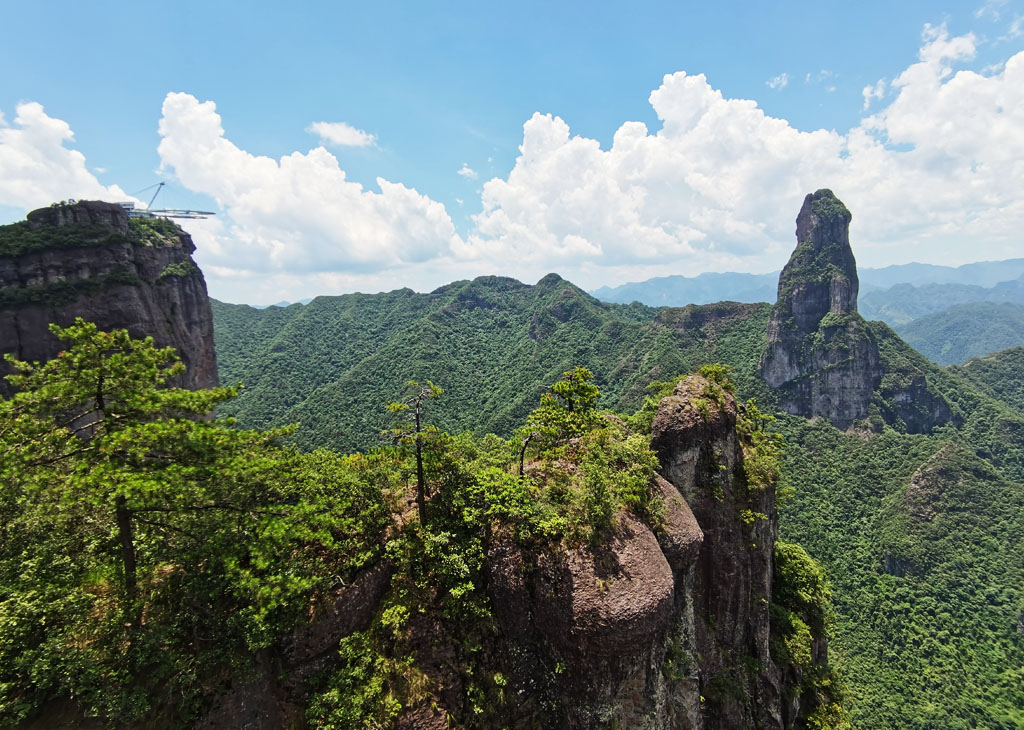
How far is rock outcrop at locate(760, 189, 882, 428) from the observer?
381ft

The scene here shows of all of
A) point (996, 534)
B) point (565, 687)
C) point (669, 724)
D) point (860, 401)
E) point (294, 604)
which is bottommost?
point (996, 534)

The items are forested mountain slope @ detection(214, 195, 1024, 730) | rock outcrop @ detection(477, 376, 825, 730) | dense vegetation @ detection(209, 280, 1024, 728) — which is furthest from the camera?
forested mountain slope @ detection(214, 195, 1024, 730)

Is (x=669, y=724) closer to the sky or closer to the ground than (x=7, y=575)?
closer to the ground

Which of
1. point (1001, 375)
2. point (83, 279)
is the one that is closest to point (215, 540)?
→ point (83, 279)

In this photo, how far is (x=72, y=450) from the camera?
9.88m

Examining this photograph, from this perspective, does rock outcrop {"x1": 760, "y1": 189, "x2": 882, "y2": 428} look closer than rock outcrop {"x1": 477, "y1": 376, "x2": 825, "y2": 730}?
No

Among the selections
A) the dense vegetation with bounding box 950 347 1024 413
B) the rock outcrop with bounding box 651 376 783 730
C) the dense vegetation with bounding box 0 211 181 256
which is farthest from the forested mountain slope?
the dense vegetation with bounding box 0 211 181 256

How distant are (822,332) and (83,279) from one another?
158079 millimetres

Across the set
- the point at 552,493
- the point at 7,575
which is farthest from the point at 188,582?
the point at 552,493

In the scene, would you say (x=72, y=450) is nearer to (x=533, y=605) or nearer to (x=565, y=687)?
(x=533, y=605)

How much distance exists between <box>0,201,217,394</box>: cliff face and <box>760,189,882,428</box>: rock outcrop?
488 ft

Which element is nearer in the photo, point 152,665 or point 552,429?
point 152,665

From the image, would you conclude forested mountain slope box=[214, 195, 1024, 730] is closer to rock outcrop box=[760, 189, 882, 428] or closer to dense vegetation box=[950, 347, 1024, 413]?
dense vegetation box=[950, 347, 1024, 413]

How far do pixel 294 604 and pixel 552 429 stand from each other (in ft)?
33.8
